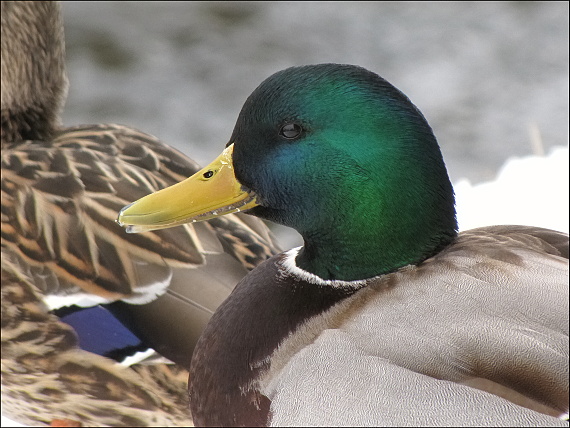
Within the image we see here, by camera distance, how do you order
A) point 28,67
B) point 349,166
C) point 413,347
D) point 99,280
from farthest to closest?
point 28,67, point 99,280, point 349,166, point 413,347

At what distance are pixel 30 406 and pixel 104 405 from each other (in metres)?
0.33

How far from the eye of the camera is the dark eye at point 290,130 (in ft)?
6.95

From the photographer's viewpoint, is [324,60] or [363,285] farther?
[324,60]

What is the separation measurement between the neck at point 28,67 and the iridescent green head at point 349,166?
141 centimetres

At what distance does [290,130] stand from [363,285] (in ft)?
1.32

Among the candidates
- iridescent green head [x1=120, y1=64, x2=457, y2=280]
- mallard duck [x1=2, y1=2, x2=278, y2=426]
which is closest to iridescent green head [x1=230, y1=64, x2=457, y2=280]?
iridescent green head [x1=120, y1=64, x2=457, y2=280]

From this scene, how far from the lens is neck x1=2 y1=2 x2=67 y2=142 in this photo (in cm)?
335

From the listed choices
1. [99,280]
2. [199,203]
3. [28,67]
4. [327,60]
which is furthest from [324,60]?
[199,203]

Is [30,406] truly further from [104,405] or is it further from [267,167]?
[267,167]

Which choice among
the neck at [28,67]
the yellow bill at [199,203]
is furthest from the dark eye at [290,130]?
the neck at [28,67]

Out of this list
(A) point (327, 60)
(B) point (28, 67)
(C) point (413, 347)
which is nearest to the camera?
(C) point (413, 347)

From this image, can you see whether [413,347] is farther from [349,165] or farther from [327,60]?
[327,60]

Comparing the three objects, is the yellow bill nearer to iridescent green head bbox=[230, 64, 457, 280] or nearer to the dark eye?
iridescent green head bbox=[230, 64, 457, 280]

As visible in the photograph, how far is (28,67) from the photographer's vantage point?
3398 millimetres
